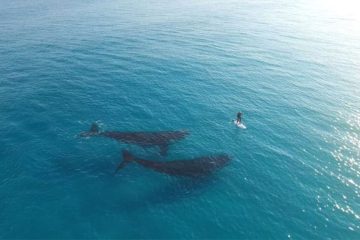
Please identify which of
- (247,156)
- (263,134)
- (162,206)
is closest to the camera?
(162,206)

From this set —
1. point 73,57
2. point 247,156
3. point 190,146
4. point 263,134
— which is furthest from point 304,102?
point 73,57

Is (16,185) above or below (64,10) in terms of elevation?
below

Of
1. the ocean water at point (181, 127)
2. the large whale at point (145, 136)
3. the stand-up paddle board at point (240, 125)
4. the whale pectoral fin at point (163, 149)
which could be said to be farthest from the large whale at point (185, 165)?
the stand-up paddle board at point (240, 125)

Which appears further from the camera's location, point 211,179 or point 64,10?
point 64,10

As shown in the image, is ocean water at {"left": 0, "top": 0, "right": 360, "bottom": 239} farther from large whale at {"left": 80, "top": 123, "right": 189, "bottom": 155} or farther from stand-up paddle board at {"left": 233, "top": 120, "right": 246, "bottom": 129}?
large whale at {"left": 80, "top": 123, "right": 189, "bottom": 155}

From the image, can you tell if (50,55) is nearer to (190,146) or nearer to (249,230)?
(190,146)

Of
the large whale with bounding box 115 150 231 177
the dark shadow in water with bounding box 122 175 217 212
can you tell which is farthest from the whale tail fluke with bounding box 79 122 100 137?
the dark shadow in water with bounding box 122 175 217 212

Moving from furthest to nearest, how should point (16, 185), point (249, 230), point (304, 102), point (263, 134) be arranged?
point (304, 102)
point (263, 134)
point (16, 185)
point (249, 230)

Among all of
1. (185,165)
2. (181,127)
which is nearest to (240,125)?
(181,127)
